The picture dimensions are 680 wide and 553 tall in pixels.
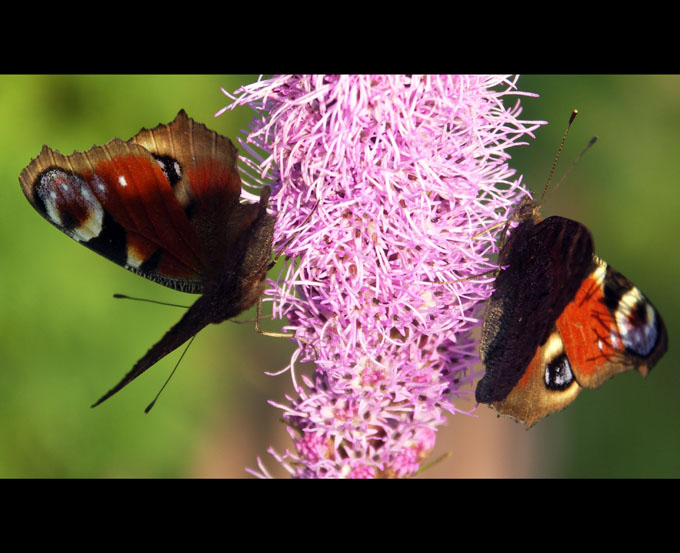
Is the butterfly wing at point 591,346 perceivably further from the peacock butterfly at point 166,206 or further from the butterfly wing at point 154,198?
the butterfly wing at point 154,198

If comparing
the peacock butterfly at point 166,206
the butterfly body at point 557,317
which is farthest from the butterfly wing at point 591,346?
the peacock butterfly at point 166,206

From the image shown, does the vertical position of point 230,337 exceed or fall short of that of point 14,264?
it falls short

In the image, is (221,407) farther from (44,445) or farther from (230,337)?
(44,445)

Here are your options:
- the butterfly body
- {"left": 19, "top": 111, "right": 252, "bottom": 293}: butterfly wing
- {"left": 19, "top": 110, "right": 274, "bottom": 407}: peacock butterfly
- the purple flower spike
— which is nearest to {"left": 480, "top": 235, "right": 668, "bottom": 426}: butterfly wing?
the butterfly body

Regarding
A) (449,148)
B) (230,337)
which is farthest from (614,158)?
(449,148)

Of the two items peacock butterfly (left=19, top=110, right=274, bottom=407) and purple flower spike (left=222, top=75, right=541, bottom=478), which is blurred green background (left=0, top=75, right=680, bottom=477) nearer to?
peacock butterfly (left=19, top=110, right=274, bottom=407)
